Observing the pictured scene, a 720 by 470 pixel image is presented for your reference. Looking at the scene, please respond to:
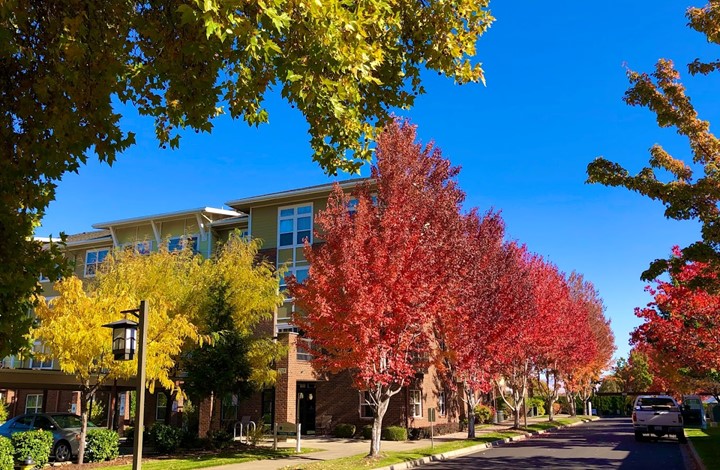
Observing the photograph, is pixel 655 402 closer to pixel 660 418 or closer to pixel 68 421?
pixel 660 418

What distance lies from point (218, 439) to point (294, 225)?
15.7 meters

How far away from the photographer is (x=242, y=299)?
2392cm

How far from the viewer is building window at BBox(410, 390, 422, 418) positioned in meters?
30.1

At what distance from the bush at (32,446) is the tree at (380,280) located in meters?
8.39

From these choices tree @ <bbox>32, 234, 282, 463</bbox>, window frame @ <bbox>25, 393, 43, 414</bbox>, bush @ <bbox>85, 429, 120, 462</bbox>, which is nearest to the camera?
tree @ <bbox>32, 234, 282, 463</bbox>

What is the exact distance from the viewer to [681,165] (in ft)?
43.7

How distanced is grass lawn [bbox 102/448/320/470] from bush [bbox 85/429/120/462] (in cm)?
118

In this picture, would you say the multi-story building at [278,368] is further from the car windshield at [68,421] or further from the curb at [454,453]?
the curb at [454,453]

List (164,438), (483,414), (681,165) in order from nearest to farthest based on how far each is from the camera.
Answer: (681,165) < (164,438) < (483,414)

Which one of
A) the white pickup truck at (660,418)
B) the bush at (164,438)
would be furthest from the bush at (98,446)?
the white pickup truck at (660,418)

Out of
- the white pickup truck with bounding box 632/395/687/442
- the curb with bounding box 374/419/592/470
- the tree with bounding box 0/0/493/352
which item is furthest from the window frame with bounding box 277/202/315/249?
the tree with bounding box 0/0/493/352

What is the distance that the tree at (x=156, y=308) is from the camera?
16.7 metres

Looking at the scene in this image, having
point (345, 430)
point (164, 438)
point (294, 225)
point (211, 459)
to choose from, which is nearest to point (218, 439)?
point (164, 438)

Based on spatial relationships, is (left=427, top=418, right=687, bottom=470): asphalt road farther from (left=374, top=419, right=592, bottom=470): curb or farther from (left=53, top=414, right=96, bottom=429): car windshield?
(left=53, top=414, right=96, bottom=429): car windshield
